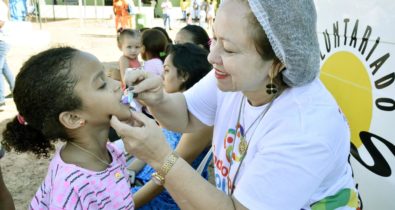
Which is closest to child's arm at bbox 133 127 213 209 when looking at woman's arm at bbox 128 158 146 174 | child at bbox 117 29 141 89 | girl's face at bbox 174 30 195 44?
woman's arm at bbox 128 158 146 174

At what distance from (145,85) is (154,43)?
8.98 ft

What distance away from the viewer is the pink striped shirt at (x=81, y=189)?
1.32 m

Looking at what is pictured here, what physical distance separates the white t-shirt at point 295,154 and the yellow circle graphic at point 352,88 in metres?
0.39

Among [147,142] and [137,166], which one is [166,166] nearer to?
[147,142]

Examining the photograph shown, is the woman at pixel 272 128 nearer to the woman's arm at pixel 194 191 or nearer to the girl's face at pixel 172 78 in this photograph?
the woman's arm at pixel 194 191

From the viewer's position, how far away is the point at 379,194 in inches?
61.2

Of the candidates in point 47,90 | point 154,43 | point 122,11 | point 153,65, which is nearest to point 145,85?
point 47,90

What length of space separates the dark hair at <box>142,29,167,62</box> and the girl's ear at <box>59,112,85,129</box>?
290 cm

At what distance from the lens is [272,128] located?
1.22 meters

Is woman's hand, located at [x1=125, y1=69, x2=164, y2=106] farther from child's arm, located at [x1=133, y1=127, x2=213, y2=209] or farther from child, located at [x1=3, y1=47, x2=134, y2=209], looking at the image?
child's arm, located at [x1=133, y1=127, x2=213, y2=209]

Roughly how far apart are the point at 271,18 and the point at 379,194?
95cm

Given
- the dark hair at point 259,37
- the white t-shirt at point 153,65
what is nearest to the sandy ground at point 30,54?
the dark hair at point 259,37

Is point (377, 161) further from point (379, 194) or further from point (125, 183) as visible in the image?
point (125, 183)

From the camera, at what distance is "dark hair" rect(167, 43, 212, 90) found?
2453 millimetres
